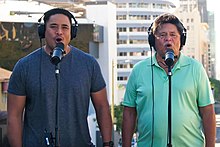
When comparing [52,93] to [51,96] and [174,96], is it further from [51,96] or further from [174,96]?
[174,96]

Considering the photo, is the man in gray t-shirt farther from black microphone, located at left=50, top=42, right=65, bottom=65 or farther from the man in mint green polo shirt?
the man in mint green polo shirt

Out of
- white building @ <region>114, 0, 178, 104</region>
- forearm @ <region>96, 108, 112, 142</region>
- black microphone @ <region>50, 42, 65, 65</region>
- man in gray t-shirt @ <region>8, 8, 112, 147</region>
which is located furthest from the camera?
white building @ <region>114, 0, 178, 104</region>

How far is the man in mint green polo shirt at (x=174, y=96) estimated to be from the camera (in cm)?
331

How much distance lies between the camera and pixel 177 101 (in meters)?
3.31

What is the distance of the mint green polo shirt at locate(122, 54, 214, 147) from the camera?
10.9 feet

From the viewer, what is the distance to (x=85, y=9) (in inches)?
1420

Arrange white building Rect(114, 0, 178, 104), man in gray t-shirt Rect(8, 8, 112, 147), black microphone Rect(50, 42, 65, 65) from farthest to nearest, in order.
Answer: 1. white building Rect(114, 0, 178, 104)
2. man in gray t-shirt Rect(8, 8, 112, 147)
3. black microphone Rect(50, 42, 65, 65)

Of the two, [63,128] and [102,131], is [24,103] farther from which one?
[102,131]

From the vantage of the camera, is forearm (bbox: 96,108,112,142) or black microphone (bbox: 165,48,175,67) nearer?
black microphone (bbox: 165,48,175,67)

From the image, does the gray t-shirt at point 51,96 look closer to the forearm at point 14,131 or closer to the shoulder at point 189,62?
the forearm at point 14,131

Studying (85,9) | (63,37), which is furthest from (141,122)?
(85,9)

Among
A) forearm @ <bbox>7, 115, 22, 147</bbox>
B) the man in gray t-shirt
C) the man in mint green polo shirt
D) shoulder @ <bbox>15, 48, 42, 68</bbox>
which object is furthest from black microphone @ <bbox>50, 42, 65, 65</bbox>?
the man in mint green polo shirt

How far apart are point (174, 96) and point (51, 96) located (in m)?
0.73

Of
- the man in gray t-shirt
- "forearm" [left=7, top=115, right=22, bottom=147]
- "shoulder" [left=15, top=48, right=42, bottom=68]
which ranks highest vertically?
"shoulder" [left=15, top=48, right=42, bottom=68]
